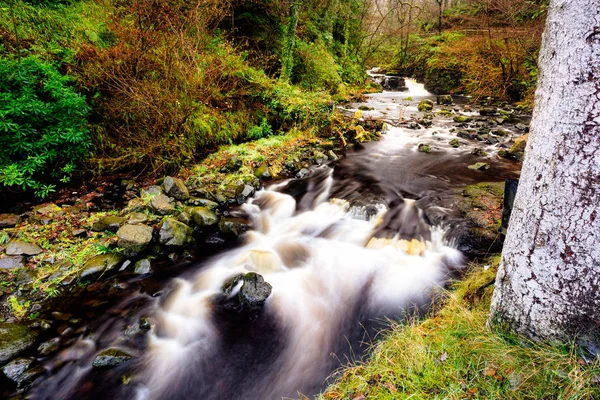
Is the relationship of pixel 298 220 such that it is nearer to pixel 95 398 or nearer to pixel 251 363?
pixel 251 363

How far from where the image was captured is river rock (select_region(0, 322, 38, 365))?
3.20 metres

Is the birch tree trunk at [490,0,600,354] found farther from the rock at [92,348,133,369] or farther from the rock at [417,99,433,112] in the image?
the rock at [417,99,433,112]

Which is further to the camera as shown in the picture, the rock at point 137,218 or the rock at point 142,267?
the rock at point 137,218

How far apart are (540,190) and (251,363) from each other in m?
3.41

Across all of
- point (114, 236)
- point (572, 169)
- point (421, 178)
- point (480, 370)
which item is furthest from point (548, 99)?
point (421, 178)

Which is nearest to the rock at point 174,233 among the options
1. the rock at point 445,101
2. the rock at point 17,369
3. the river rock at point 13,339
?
the river rock at point 13,339

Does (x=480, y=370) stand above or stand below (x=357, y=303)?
above

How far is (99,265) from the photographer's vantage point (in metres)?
4.50

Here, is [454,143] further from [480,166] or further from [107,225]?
[107,225]

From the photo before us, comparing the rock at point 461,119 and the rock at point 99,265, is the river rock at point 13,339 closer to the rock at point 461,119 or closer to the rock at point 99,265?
the rock at point 99,265

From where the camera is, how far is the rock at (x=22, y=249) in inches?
176

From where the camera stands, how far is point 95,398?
309cm

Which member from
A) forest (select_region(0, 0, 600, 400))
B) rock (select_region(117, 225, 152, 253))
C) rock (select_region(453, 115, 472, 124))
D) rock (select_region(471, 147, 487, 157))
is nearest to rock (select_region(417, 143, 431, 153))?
forest (select_region(0, 0, 600, 400))

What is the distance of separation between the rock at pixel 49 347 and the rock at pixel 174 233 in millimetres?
1915
